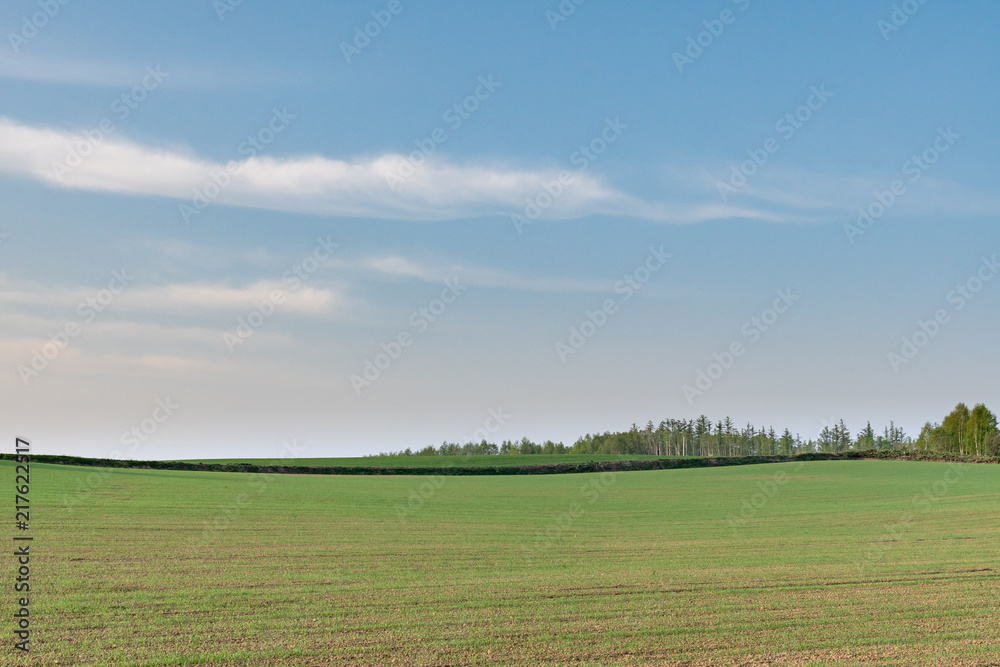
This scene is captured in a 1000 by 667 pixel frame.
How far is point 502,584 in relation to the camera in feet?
58.9

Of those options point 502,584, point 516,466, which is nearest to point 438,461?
point 516,466

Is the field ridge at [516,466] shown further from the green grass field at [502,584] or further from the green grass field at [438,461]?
the green grass field at [502,584]

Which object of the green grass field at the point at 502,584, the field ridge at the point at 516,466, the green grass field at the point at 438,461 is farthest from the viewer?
the green grass field at the point at 438,461

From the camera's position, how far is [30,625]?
1345cm

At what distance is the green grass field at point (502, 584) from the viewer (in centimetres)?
1265

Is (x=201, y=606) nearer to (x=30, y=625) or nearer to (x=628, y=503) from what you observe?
(x=30, y=625)

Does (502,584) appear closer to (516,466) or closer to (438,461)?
(516,466)

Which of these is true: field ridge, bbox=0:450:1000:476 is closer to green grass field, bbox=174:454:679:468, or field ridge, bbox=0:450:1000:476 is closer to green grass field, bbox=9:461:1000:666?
green grass field, bbox=174:454:679:468

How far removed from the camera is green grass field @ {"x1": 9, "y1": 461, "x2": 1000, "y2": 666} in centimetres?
1265

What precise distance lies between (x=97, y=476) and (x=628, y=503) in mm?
A: 33480

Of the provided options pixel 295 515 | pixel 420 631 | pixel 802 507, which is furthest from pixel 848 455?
pixel 420 631

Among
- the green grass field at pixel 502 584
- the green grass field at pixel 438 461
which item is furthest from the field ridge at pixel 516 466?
the green grass field at pixel 502 584

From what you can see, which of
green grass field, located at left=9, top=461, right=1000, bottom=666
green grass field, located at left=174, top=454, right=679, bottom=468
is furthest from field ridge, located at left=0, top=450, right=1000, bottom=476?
green grass field, located at left=9, top=461, right=1000, bottom=666

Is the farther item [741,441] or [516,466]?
[741,441]
